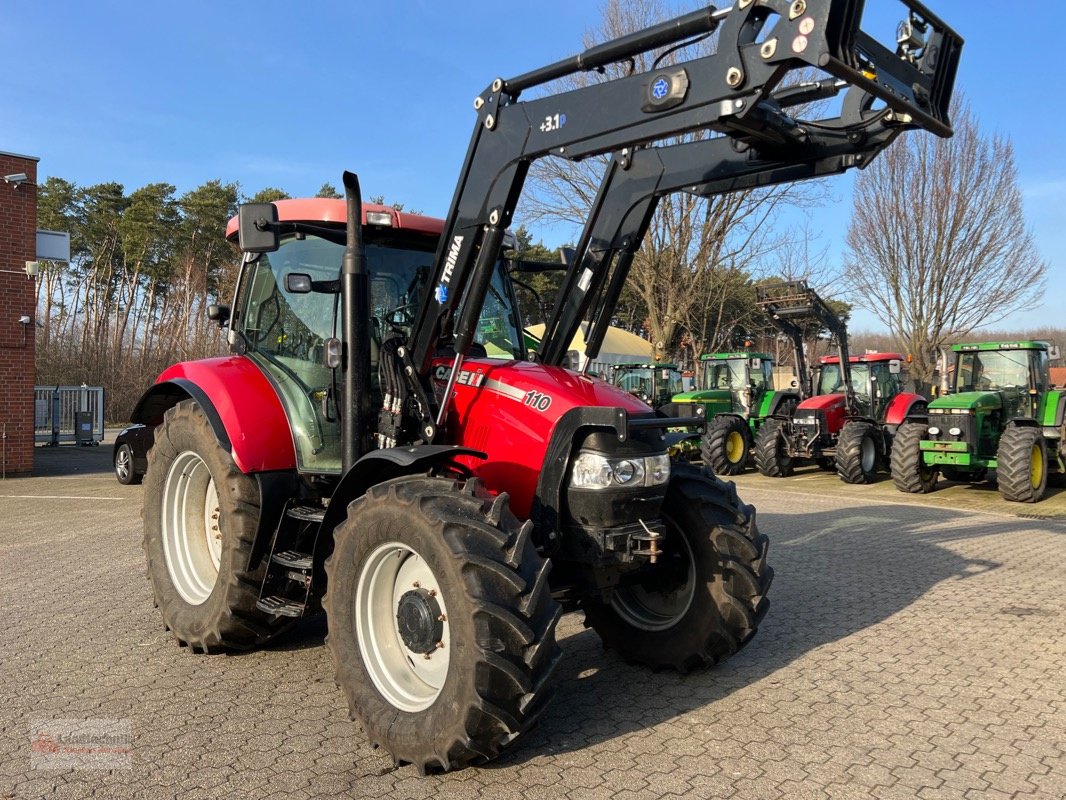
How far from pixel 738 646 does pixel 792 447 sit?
12274 mm

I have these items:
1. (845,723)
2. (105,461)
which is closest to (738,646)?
(845,723)

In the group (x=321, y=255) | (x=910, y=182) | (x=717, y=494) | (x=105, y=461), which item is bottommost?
(x=105, y=461)

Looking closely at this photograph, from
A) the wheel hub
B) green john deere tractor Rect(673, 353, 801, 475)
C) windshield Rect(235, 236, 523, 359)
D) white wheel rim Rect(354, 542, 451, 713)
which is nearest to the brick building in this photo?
green john deere tractor Rect(673, 353, 801, 475)

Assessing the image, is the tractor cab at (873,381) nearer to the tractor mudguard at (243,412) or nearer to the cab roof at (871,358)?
the cab roof at (871,358)

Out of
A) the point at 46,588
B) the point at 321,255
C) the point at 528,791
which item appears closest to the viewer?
Result: the point at 528,791

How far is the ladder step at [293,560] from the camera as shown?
425 centimetres

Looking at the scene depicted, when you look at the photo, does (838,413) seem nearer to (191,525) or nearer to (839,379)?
(839,379)

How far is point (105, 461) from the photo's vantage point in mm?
17859

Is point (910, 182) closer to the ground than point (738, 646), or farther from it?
farther from it

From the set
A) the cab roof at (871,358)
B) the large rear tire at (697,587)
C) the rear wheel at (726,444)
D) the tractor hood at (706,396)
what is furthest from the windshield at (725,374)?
the large rear tire at (697,587)

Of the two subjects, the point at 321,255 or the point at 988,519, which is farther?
the point at 988,519

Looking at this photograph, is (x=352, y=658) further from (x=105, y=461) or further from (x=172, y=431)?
(x=105, y=461)

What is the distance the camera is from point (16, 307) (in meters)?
15.0
